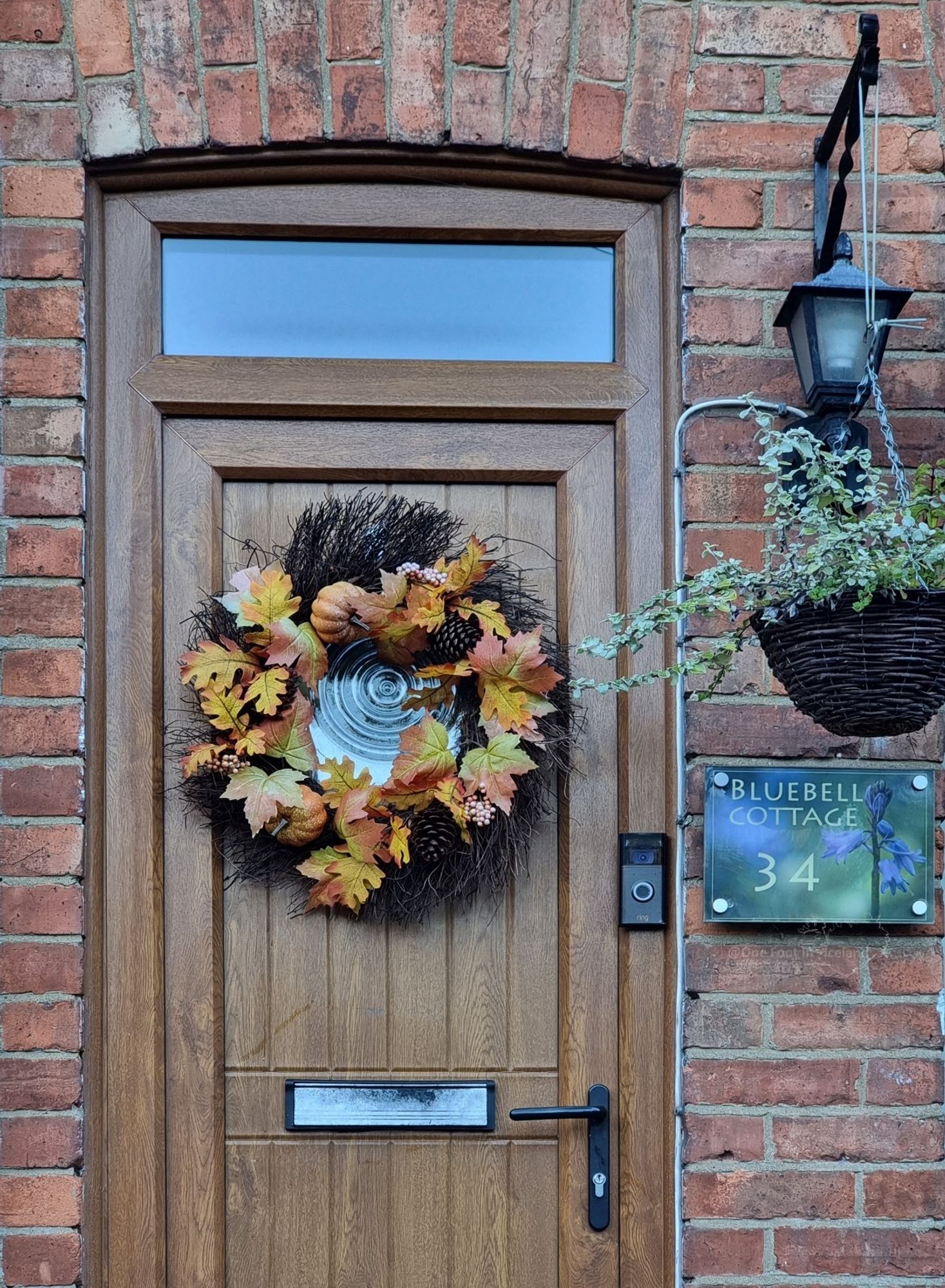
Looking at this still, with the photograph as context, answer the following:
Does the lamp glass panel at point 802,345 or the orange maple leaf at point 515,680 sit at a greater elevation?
the lamp glass panel at point 802,345

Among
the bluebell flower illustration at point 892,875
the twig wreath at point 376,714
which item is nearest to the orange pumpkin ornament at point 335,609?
the twig wreath at point 376,714

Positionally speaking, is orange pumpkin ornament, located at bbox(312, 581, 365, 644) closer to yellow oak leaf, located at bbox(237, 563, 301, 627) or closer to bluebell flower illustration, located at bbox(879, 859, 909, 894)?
yellow oak leaf, located at bbox(237, 563, 301, 627)

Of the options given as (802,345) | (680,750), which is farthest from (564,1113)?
(802,345)

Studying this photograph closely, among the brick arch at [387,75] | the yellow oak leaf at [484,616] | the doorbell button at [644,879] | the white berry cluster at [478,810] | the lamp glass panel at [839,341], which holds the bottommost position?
the doorbell button at [644,879]

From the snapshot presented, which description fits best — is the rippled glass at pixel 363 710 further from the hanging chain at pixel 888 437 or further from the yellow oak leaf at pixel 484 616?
the hanging chain at pixel 888 437

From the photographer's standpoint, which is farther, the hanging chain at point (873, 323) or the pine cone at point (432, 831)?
the pine cone at point (432, 831)

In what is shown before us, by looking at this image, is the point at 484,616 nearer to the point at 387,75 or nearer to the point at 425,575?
the point at 425,575

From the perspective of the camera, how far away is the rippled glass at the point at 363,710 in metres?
2.23

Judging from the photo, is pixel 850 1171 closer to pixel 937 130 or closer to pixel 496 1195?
pixel 496 1195

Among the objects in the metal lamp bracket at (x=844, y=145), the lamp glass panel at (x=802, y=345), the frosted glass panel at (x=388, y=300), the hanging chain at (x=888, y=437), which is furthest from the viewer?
the frosted glass panel at (x=388, y=300)

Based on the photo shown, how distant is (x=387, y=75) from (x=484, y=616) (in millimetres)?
1006

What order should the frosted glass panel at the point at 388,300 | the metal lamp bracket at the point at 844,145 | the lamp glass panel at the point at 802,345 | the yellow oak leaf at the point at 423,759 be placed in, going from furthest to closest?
the frosted glass panel at the point at 388,300
the yellow oak leaf at the point at 423,759
the lamp glass panel at the point at 802,345
the metal lamp bracket at the point at 844,145

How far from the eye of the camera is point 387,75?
7.25ft

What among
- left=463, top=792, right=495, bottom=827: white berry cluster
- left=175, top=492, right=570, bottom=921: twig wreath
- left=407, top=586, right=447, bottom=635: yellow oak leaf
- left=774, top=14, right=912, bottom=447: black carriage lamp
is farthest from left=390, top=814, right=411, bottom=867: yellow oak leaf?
left=774, top=14, right=912, bottom=447: black carriage lamp
